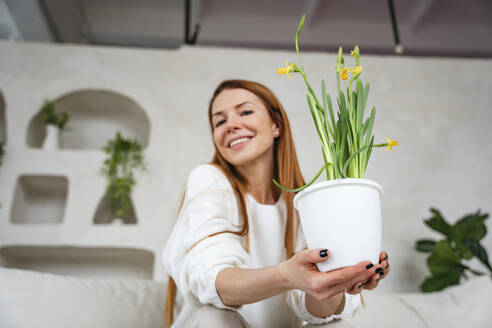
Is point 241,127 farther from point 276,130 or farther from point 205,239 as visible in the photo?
point 205,239

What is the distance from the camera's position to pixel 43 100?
Answer: 2660 millimetres

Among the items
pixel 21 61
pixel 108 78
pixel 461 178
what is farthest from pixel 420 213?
pixel 21 61

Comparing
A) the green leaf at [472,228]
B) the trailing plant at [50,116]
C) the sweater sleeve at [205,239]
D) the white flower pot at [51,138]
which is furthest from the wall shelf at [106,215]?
the green leaf at [472,228]

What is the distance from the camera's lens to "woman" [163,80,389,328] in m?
0.74

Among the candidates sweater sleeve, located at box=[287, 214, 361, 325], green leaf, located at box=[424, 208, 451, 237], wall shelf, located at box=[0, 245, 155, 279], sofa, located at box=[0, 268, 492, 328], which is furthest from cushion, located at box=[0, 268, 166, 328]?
green leaf, located at box=[424, 208, 451, 237]

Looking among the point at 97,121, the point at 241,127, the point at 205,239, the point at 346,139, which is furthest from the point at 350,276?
the point at 97,121

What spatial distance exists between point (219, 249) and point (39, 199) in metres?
2.31

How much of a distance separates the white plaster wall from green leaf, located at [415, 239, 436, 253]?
206 millimetres

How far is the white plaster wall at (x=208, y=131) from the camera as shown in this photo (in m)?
2.48

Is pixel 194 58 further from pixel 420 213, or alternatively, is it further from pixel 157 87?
pixel 420 213

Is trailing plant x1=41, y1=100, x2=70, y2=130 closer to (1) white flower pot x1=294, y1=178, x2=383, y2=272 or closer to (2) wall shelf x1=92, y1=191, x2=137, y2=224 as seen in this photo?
(2) wall shelf x1=92, y1=191, x2=137, y2=224

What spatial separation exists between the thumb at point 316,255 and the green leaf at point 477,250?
69.2 inches

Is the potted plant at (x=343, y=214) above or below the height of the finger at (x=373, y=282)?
above

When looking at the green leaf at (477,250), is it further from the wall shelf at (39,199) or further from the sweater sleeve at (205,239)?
the wall shelf at (39,199)
